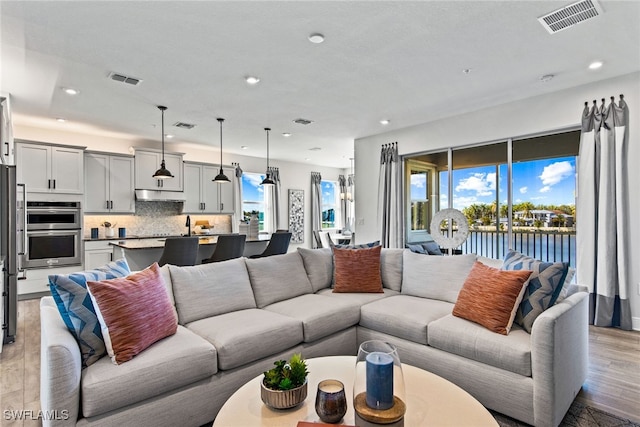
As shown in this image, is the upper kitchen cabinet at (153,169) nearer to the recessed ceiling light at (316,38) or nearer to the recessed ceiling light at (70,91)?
the recessed ceiling light at (70,91)

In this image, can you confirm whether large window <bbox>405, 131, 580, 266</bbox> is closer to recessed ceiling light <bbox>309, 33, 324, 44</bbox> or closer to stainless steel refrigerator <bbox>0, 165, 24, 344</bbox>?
recessed ceiling light <bbox>309, 33, 324, 44</bbox>

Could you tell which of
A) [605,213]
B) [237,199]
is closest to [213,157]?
[237,199]

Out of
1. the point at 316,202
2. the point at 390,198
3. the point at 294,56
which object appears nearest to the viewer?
the point at 294,56

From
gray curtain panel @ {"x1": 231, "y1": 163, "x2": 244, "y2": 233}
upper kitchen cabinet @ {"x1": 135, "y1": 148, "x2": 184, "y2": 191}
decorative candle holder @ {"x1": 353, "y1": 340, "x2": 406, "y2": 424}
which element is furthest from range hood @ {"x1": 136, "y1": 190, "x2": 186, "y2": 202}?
decorative candle holder @ {"x1": 353, "y1": 340, "x2": 406, "y2": 424}

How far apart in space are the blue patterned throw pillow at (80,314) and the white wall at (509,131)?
498 cm

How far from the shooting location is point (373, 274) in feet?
11.3

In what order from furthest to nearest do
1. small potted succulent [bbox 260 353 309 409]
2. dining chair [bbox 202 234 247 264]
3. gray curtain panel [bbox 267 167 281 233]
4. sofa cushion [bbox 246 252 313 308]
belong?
gray curtain panel [bbox 267 167 281 233]
dining chair [bbox 202 234 247 264]
sofa cushion [bbox 246 252 313 308]
small potted succulent [bbox 260 353 309 409]

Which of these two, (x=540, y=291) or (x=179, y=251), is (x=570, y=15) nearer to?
(x=540, y=291)

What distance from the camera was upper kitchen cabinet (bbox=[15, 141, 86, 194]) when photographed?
5375mm

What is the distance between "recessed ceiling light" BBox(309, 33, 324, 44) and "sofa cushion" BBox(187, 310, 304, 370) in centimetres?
232

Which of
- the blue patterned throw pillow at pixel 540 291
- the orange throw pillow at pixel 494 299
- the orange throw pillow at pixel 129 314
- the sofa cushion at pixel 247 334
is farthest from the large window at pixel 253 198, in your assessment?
the blue patterned throw pillow at pixel 540 291

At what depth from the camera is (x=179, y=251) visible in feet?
13.9

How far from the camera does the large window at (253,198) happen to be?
886 centimetres

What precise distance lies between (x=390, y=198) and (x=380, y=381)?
17.1 ft
